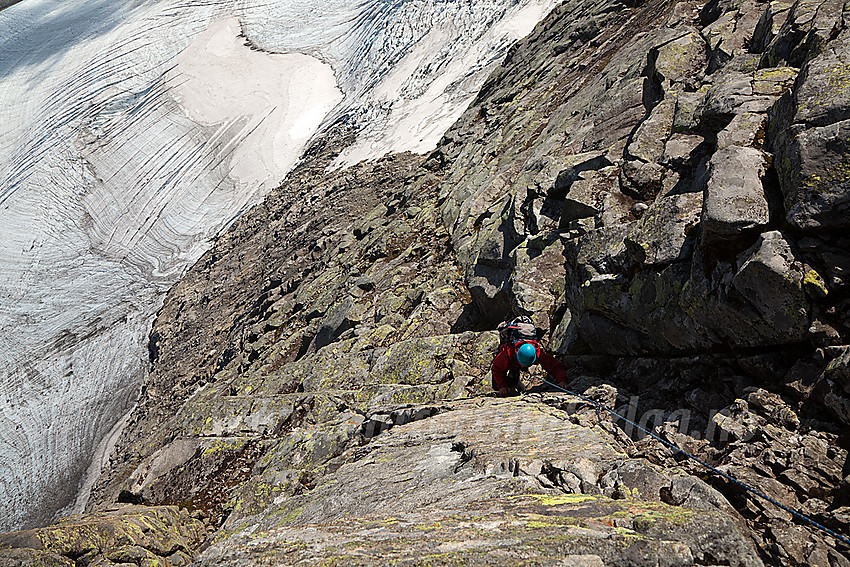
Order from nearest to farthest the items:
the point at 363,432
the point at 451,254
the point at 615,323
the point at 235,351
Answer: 1. the point at 615,323
2. the point at 363,432
3. the point at 451,254
4. the point at 235,351

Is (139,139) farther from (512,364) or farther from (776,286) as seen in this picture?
(776,286)

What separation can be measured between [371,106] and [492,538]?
57.6 metres

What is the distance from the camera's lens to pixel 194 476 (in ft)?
49.8

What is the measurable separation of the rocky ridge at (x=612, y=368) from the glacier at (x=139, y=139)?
2948 cm

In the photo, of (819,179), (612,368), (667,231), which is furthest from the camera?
(612,368)

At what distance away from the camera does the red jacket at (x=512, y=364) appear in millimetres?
11553

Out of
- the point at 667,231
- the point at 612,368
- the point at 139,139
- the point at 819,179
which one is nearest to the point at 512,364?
the point at 612,368

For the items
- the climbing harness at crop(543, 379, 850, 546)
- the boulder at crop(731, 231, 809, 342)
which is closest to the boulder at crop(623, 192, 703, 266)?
the boulder at crop(731, 231, 809, 342)

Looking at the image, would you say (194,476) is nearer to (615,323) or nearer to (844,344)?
(615,323)

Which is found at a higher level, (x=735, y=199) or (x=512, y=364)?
(x=735, y=199)

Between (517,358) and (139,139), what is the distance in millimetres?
72019

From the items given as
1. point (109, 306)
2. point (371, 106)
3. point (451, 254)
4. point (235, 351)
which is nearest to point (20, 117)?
point (109, 306)

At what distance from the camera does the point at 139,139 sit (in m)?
66.6

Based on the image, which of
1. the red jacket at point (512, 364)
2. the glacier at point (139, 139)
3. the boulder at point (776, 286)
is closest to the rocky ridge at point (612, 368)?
the boulder at point (776, 286)
